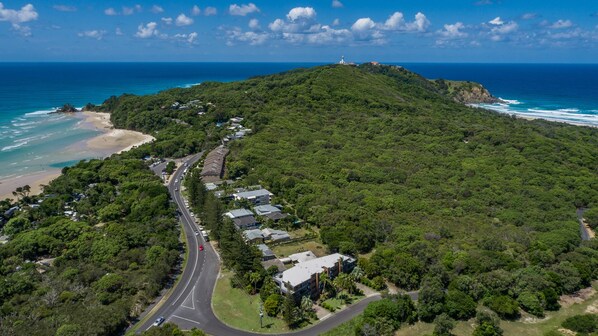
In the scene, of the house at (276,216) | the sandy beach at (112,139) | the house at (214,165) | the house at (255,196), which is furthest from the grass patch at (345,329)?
the sandy beach at (112,139)

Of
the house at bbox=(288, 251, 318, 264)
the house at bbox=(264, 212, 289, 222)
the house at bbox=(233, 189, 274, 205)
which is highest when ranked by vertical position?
the house at bbox=(233, 189, 274, 205)

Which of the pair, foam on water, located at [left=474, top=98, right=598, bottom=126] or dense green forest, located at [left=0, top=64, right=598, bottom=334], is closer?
dense green forest, located at [left=0, top=64, right=598, bottom=334]

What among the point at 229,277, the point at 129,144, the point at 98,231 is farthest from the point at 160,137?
the point at 229,277

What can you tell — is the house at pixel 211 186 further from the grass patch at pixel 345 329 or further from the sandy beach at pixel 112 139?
the sandy beach at pixel 112 139

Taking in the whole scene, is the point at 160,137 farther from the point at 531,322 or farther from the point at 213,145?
the point at 531,322

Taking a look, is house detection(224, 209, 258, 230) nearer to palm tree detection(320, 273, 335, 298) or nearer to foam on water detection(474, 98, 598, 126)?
palm tree detection(320, 273, 335, 298)

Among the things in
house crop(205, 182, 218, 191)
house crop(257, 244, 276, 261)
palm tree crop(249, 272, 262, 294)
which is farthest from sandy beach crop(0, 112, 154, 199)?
palm tree crop(249, 272, 262, 294)

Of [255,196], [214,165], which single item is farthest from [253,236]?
[214,165]

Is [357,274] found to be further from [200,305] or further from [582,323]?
[582,323]
